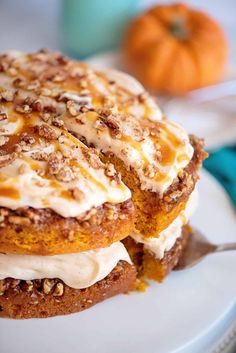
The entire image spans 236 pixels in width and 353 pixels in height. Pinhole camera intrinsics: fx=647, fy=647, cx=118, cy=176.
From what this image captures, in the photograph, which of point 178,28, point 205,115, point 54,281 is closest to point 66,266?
point 54,281

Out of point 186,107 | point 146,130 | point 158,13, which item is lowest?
point 186,107

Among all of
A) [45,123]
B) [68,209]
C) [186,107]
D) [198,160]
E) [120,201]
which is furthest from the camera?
[186,107]

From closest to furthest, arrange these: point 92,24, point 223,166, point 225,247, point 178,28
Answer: point 225,247 < point 223,166 < point 178,28 < point 92,24

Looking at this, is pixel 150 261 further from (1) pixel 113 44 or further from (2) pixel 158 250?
(1) pixel 113 44

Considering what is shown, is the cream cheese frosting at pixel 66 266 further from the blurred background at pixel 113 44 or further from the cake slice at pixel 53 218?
the blurred background at pixel 113 44

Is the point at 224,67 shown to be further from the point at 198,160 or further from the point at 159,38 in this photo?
the point at 198,160

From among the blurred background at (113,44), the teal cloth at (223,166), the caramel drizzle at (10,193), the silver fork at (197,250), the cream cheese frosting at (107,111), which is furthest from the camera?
the blurred background at (113,44)

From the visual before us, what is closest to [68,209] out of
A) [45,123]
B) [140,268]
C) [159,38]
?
[45,123]

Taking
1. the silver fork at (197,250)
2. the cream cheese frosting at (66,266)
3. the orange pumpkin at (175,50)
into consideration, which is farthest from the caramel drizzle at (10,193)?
the orange pumpkin at (175,50)
